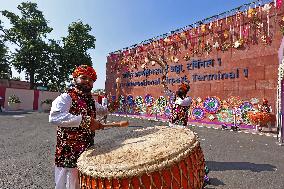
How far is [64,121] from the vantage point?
2.79 meters

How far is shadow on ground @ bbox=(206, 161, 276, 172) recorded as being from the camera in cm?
575

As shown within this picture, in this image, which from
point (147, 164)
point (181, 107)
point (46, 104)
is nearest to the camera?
point (147, 164)

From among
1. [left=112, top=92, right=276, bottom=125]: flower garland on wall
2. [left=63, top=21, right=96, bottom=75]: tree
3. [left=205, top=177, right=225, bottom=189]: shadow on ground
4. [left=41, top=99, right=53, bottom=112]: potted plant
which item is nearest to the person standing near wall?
[left=205, top=177, right=225, bottom=189]: shadow on ground

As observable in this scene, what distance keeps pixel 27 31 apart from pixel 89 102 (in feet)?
112

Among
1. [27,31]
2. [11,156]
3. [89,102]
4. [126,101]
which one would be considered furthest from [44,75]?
[89,102]

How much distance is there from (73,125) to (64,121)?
0.09m

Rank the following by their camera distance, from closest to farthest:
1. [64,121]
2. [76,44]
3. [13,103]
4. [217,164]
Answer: [64,121] → [217,164] → [13,103] → [76,44]

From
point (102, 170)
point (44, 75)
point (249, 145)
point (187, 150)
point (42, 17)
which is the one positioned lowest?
point (249, 145)

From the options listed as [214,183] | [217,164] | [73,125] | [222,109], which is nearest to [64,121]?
[73,125]

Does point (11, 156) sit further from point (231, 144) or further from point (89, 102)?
point (231, 144)

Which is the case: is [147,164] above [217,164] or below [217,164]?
above

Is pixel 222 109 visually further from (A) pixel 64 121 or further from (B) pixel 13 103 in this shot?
(B) pixel 13 103

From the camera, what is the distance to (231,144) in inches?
354

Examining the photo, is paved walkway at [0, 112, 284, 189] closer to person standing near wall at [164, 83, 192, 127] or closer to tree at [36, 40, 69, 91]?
person standing near wall at [164, 83, 192, 127]
